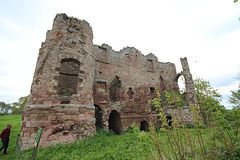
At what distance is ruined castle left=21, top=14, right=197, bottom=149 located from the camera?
556cm

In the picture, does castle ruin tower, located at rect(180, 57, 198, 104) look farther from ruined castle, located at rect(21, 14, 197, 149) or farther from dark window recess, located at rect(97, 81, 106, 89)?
dark window recess, located at rect(97, 81, 106, 89)

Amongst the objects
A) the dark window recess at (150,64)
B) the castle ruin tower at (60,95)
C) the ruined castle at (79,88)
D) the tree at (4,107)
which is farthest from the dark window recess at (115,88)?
the tree at (4,107)

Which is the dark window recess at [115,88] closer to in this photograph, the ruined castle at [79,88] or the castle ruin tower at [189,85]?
the ruined castle at [79,88]

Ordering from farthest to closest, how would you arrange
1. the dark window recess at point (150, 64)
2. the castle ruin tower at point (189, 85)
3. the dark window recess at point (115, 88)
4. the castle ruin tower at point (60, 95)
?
1. the dark window recess at point (150, 64)
2. the castle ruin tower at point (189, 85)
3. the dark window recess at point (115, 88)
4. the castle ruin tower at point (60, 95)

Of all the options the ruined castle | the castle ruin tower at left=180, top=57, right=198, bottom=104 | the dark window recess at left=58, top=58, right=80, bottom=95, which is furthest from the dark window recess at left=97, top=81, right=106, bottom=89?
the castle ruin tower at left=180, top=57, right=198, bottom=104

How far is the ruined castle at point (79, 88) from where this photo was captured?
5559 mm

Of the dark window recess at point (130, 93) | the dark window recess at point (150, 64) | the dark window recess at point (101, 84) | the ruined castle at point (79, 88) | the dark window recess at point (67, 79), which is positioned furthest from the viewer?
the dark window recess at point (150, 64)

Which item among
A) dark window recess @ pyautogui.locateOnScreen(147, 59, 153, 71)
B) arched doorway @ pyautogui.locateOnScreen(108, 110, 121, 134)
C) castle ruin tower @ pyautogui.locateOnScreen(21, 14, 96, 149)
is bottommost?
arched doorway @ pyautogui.locateOnScreen(108, 110, 121, 134)

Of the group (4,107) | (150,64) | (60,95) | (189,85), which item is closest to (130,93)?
(150,64)

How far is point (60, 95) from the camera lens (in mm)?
6621

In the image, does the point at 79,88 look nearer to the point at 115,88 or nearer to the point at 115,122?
the point at 115,88

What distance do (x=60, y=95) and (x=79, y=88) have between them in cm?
118

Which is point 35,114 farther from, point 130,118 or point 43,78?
point 130,118

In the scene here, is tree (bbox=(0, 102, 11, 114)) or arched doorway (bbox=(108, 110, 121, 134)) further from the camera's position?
tree (bbox=(0, 102, 11, 114))
